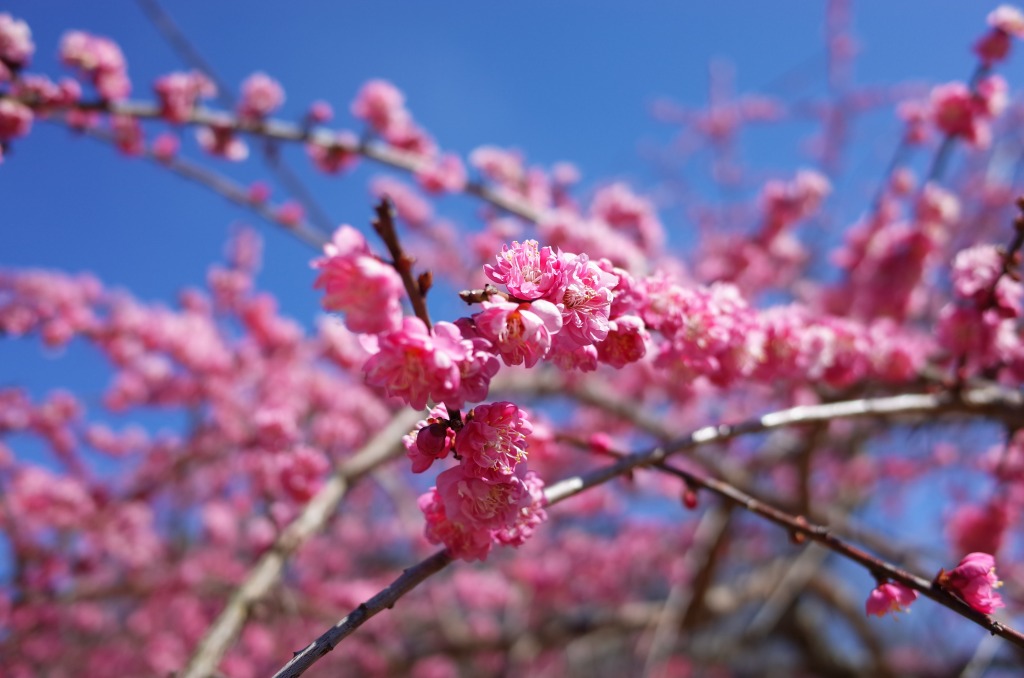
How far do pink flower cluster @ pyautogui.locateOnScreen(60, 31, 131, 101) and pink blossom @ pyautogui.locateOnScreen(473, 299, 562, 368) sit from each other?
9.75 ft

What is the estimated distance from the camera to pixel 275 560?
216cm

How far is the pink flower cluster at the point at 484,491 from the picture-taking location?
1.11m

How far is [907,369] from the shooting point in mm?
2746

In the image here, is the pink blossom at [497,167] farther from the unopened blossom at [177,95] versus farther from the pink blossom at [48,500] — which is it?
the pink blossom at [48,500]

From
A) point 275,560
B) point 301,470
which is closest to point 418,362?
point 275,560

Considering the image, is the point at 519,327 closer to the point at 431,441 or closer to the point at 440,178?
the point at 431,441

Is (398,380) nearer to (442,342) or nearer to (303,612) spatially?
(442,342)

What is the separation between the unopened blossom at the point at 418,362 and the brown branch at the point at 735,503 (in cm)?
43

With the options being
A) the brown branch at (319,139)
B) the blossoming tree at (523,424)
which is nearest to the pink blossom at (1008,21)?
the blossoming tree at (523,424)

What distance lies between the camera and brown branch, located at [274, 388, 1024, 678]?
3.69ft

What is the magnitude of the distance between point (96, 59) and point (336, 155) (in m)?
1.35

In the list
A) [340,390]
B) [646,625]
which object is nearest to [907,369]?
[646,625]

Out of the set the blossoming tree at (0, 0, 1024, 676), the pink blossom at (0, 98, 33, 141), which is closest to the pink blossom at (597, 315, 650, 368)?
the blossoming tree at (0, 0, 1024, 676)

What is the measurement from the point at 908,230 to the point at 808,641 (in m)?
6.33
